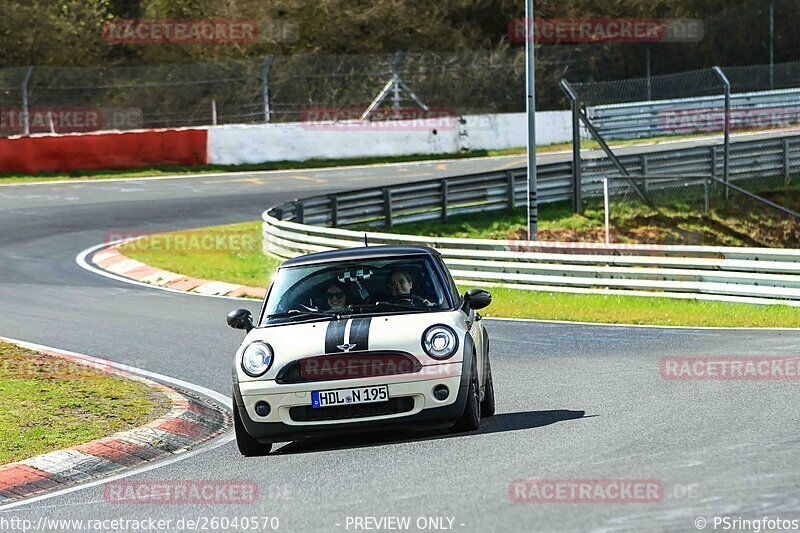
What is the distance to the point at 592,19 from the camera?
5256 cm

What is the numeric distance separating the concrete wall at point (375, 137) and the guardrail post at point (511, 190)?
10.7 m

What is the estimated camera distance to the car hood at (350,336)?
895 cm

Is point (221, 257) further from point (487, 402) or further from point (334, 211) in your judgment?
point (487, 402)

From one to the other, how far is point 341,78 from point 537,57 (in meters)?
7.50

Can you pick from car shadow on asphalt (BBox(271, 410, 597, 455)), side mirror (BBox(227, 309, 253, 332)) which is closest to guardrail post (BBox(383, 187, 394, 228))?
car shadow on asphalt (BBox(271, 410, 597, 455))

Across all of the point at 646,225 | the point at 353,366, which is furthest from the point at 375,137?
A: the point at 353,366

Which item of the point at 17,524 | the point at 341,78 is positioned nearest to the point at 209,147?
the point at 341,78

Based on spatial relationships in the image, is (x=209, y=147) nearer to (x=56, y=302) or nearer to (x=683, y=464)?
(x=56, y=302)

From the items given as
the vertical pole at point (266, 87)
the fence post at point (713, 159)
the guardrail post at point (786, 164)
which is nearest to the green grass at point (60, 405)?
the fence post at point (713, 159)

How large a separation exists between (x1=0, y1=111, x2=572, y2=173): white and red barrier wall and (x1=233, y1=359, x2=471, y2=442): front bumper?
29.3m

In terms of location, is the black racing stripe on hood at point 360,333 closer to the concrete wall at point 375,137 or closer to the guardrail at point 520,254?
the guardrail at point 520,254

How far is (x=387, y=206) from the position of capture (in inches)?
1136

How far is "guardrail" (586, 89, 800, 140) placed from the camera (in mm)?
32969

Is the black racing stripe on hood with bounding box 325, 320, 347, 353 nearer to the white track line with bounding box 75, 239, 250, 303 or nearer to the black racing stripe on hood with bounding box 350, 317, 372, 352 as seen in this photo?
the black racing stripe on hood with bounding box 350, 317, 372, 352
